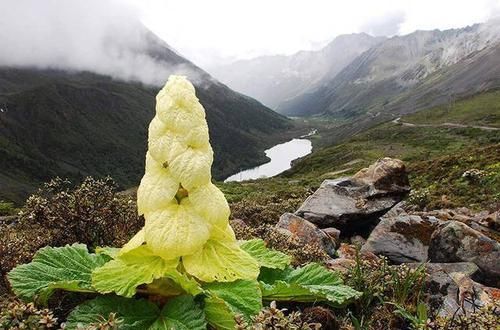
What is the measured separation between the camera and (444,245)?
9.98 m

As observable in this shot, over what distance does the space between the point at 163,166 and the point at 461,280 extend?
4980mm

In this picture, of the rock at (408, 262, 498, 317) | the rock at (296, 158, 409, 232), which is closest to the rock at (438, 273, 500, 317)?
the rock at (408, 262, 498, 317)

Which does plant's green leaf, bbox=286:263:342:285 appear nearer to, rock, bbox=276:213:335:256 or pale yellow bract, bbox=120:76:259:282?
pale yellow bract, bbox=120:76:259:282

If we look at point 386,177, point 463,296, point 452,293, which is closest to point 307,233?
point 452,293

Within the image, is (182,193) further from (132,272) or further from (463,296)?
(463,296)

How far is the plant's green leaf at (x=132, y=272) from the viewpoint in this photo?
439cm

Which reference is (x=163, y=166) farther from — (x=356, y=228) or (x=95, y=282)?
(x=356, y=228)

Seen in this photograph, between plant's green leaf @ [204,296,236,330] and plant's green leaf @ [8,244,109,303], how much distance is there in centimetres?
117

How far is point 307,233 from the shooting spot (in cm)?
1103

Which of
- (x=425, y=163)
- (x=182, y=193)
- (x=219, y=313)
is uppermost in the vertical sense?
(x=182, y=193)

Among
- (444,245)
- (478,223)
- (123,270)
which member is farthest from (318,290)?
(478,223)

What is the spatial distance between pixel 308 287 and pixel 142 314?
1.80 meters

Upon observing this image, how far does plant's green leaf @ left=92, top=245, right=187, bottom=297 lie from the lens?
173 inches

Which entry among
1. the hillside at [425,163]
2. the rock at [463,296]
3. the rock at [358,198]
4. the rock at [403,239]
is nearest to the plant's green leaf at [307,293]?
the rock at [463,296]
